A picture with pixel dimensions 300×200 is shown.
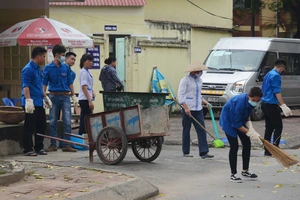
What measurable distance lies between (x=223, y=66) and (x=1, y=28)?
24.0ft

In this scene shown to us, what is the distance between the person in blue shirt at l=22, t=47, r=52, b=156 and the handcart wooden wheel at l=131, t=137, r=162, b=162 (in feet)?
5.56

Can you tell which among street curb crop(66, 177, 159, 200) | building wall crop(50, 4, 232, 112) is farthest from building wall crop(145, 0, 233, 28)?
street curb crop(66, 177, 159, 200)

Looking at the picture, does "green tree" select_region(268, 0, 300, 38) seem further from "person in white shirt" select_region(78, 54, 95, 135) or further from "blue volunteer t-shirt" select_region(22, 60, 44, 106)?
"blue volunteer t-shirt" select_region(22, 60, 44, 106)

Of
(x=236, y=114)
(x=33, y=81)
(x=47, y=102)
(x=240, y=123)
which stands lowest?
(x=240, y=123)

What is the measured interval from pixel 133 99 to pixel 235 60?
32.1ft

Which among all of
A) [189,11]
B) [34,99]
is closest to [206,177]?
[34,99]

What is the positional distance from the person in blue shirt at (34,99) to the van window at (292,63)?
12.7m

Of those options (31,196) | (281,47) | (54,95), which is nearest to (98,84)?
(281,47)

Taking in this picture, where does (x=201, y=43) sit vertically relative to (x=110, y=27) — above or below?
below

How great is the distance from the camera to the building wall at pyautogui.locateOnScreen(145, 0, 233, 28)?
28.1 m

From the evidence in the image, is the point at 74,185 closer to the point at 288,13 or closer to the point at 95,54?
the point at 95,54

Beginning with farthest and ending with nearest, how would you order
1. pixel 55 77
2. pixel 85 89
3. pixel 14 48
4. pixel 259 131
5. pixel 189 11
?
pixel 189 11
pixel 14 48
pixel 259 131
pixel 85 89
pixel 55 77

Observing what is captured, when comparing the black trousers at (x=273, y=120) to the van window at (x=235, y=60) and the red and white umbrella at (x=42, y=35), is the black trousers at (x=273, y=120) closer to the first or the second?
the red and white umbrella at (x=42, y=35)

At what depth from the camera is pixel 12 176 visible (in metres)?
8.86
